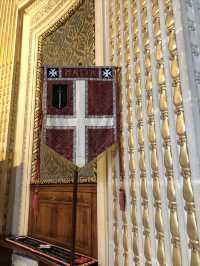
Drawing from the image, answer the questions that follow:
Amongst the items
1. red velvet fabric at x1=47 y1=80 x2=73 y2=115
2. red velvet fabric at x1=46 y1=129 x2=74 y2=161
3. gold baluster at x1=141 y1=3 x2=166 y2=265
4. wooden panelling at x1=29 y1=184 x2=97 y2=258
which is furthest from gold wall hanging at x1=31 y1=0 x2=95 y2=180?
gold baluster at x1=141 y1=3 x2=166 y2=265

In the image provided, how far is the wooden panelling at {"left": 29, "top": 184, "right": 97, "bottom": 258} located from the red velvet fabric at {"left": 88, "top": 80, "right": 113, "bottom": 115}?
2.92 ft

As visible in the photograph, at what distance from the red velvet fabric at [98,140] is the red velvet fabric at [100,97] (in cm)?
18

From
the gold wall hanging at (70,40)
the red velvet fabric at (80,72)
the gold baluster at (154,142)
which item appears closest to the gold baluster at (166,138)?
the gold baluster at (154,142)

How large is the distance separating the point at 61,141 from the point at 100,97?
1.86 feet

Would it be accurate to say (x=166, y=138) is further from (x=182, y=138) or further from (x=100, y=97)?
(x=100, y=97)

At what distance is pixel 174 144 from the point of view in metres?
1.87

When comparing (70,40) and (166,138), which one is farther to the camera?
(70,40)

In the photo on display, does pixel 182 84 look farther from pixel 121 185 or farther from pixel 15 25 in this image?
pixel 15 25

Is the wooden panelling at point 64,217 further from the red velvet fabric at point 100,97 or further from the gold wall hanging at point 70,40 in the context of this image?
the red velvet fabric at point 100,97

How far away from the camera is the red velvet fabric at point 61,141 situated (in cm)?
243

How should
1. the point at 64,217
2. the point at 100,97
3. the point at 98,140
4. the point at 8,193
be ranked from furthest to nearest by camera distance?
the point at 8,193 → the point at 64,217 → the point at 100,97 → the point at 98,140

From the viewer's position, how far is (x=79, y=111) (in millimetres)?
2529

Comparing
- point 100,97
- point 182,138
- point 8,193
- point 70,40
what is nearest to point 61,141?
point 100,97

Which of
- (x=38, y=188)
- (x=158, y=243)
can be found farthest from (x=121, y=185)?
(x=38, y=188)
